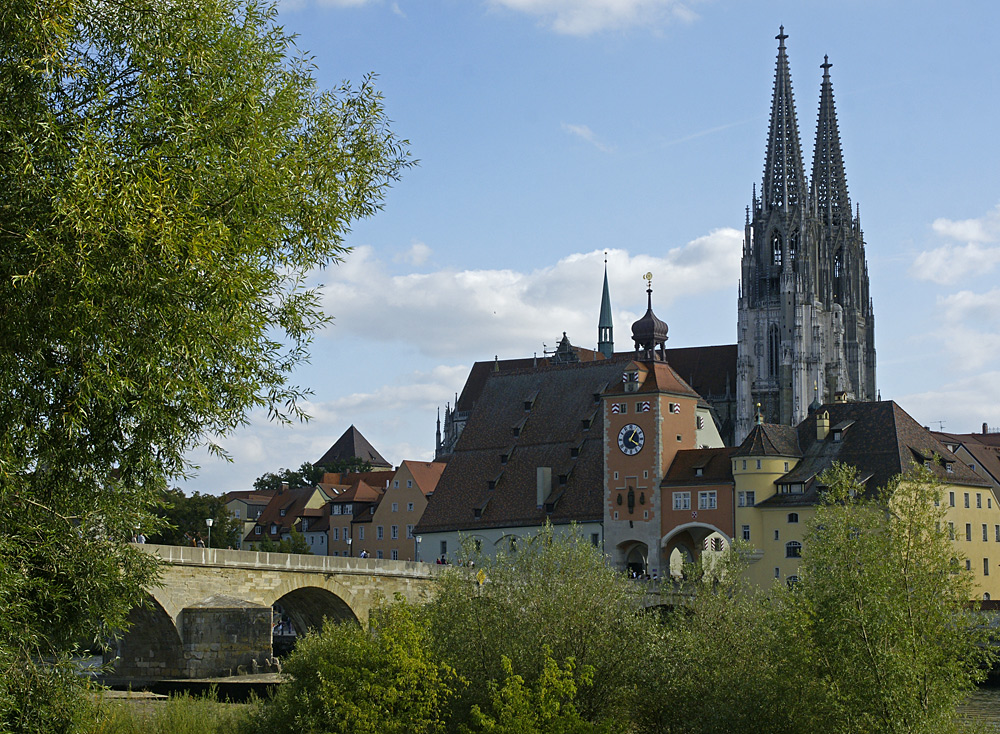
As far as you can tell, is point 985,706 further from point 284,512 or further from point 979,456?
point 284,512

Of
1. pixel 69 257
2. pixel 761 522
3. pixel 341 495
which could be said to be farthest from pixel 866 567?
pixel 341 495

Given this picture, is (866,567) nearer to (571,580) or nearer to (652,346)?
(571,580)

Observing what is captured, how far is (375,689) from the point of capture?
24047mm

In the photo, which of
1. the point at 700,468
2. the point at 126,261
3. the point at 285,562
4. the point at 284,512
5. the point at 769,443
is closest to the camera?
the point at 126,261

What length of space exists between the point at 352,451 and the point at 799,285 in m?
47.7

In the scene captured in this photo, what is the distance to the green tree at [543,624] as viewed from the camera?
85.0ft

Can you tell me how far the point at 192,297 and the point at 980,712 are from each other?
33849 millimetres

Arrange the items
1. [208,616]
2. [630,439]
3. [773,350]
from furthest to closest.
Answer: [773,350], [630,439], [208,616]

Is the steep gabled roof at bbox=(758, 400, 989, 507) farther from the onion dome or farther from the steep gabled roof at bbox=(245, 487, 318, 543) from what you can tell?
the steep gabled roof at bbox=(245, 487, 318, 543)

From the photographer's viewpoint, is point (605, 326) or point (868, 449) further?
point (605, 326)

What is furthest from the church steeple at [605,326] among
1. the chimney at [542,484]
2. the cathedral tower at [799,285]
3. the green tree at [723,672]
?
the green tree at [723,672]

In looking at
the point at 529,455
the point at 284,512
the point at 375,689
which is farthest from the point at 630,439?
the point at 375,689

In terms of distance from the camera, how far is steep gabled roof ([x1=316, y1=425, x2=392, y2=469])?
143375 mm

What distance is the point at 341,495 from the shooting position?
361ft
